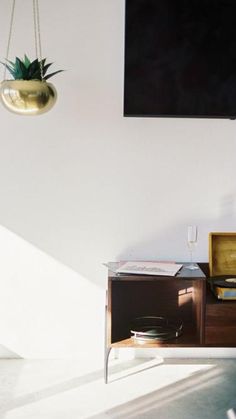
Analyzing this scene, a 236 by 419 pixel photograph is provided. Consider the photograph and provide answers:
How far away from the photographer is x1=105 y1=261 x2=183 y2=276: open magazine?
2250 millimetres


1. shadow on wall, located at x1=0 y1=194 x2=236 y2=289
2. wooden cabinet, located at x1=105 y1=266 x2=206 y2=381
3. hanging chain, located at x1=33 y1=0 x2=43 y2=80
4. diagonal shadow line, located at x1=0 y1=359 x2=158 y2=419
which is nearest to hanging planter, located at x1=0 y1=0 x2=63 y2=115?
hanging chain, located at x1=33 y1=0 x2=43 y2=80

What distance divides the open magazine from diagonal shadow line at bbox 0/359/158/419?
0.52 m

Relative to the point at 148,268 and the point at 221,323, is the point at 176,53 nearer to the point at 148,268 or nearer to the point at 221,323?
the point at 148,268

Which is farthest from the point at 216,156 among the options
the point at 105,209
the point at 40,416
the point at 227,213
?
the point at 40,416

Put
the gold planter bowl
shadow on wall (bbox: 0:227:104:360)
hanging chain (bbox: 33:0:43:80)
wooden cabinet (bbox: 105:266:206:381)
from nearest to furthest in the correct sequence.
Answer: the gold planter bowl, wooden cabinet (bbox: 105:266:206:381), hanging chain (bbox: 33:0:43:80), shadow on wall (bbox: 0:227:104:360)

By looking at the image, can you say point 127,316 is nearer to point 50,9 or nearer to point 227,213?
point 227,213

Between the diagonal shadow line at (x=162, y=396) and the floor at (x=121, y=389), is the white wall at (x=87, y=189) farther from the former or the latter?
the diagonal shadow line at (x=162, y=396)

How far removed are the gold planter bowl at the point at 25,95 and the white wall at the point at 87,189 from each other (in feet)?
1.41

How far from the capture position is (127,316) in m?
2.52

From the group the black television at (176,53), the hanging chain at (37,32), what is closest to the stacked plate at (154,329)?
the black television at (176,53)

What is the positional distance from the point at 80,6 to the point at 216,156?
999 mm

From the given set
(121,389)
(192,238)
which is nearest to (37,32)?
(192,238)

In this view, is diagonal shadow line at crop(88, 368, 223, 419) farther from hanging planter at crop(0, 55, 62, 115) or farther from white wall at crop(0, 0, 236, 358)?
hanging planter at crop(0, 55, 62, 115)

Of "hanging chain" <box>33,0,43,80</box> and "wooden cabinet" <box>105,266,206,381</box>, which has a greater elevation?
"hanging chain" <box>33,0,43,80</box>
